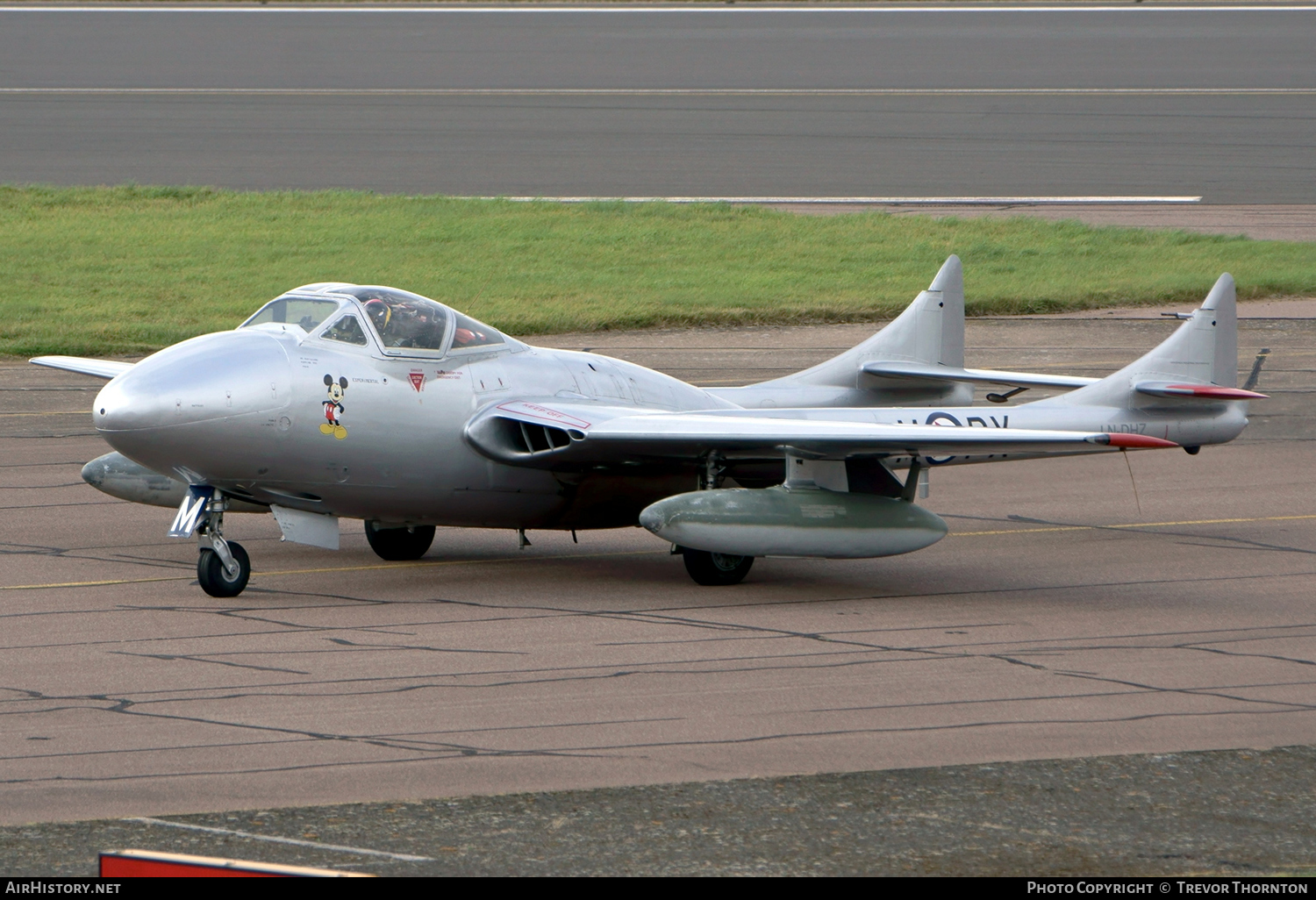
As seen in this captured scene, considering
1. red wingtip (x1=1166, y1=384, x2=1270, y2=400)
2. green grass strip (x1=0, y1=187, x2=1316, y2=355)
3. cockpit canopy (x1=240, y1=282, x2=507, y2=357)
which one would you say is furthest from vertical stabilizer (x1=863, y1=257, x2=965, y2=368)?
green grass strip (x1=0, y1=187, x2=1316, y2=355)

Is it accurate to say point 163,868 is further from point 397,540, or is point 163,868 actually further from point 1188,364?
point 1188,364

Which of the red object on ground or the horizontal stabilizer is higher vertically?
the horizontal stabilizer

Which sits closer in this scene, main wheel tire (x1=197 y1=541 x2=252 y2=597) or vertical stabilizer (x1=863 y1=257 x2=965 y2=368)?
main wheel tire (x1=197 y1=541 x2=252 y2=597)

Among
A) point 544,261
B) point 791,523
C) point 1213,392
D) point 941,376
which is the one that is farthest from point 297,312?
point 544,261

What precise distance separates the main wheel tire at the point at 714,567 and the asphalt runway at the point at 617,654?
0.18m

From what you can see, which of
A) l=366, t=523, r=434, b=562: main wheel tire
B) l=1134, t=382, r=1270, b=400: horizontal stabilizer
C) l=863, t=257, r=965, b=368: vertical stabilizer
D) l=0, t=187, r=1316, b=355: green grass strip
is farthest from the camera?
l=0, t=187, r=1316, b=355: green grass strip

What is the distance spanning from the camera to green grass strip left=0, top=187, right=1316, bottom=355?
94.3 ft

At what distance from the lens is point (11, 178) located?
37000 mm

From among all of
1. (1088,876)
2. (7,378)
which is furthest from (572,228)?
(1088,876)

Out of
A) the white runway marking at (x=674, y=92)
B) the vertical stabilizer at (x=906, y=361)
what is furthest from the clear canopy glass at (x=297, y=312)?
the white runway marking at (x=674, y=92)

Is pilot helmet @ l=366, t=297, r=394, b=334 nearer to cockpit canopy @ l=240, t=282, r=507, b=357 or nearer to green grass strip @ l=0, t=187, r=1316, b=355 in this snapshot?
cockpit canopy @ l=240, t=282, r=507, b=357

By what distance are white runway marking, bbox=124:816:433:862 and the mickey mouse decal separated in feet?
17.2

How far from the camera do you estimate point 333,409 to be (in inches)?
539

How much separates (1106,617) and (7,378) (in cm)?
1720
